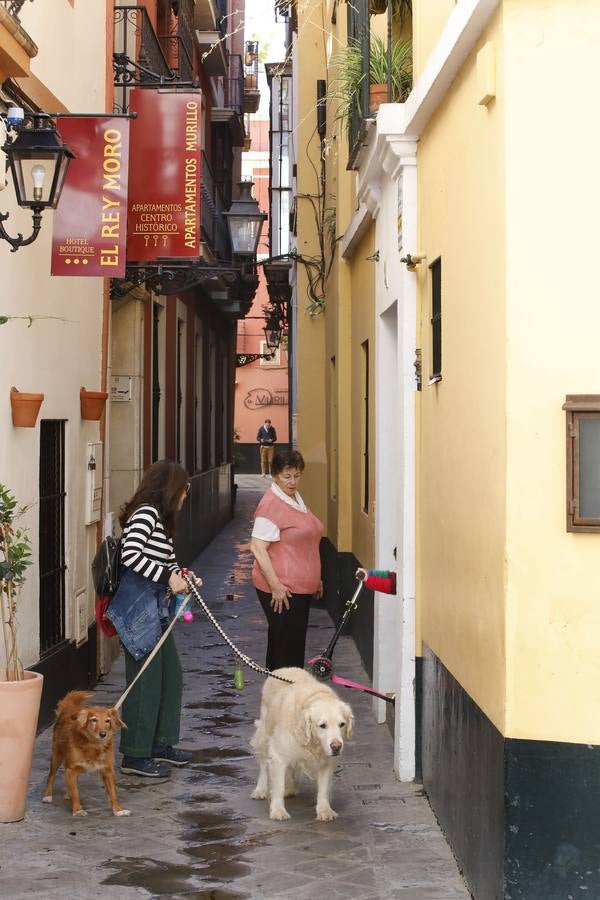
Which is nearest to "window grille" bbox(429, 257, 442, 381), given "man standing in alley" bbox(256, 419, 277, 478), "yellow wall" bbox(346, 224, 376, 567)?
"yellow wall" bbox(346, 224, 376, 567)

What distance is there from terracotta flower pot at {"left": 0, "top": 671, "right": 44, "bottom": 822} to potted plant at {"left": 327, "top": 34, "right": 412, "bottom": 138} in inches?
180

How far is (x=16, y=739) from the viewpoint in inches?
254

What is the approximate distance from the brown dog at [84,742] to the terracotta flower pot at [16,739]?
22 centimetres

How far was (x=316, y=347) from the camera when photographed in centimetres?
1675

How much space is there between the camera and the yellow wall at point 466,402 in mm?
4934

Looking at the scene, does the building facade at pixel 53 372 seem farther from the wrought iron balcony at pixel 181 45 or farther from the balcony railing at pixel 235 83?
→ the balcony railing at pixel 235 83

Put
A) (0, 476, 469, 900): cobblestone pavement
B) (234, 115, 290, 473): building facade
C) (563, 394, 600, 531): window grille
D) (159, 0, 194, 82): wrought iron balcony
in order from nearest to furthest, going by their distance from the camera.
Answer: (563, 394, 600, 531): window grille < (0, 476, 469, 900): cobblestone pavement < (159, 0, 194, 82): wrought iron balcony < (234, 115, 290, 473): building facade

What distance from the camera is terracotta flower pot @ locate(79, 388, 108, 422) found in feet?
33.0

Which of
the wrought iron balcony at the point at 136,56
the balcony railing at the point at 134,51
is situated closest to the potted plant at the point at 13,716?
the wrought iron balcony at the point at 136,56

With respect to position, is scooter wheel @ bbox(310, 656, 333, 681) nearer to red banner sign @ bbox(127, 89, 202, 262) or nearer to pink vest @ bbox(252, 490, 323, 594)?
pink vest @ bbox(252, 490, 323, 594)

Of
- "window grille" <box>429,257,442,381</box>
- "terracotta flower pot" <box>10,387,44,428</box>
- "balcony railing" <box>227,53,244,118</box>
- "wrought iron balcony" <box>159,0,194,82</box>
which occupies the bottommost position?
"terracotta flower pot" <box>10,387,44,428</box>

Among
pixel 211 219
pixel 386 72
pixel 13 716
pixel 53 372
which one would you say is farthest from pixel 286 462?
pixel 211 219

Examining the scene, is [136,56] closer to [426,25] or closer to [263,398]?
[426,25]

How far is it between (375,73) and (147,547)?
3934 millimetres
